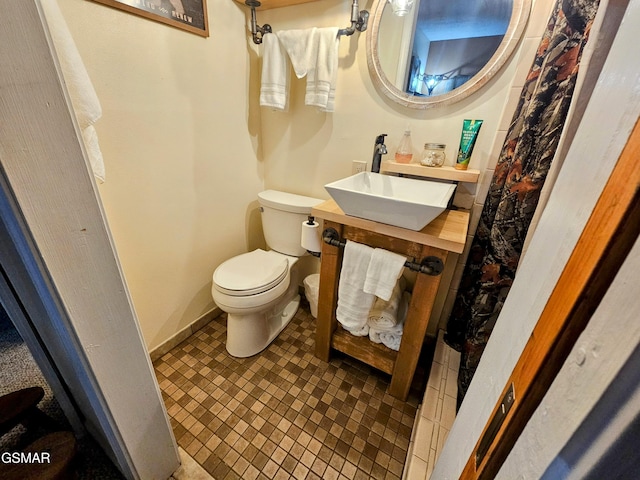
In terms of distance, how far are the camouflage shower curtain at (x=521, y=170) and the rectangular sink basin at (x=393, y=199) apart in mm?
214

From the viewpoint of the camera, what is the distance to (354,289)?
3.71ft

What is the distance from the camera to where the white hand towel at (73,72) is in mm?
680

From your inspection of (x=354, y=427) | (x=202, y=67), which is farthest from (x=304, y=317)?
(x=202, y=67)

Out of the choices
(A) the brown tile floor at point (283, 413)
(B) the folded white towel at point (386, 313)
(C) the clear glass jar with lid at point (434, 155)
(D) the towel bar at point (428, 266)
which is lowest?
(A) the brown tile floor at point (283, 413)

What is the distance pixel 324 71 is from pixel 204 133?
2.25 ft

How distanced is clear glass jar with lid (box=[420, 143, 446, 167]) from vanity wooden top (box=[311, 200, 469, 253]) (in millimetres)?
237

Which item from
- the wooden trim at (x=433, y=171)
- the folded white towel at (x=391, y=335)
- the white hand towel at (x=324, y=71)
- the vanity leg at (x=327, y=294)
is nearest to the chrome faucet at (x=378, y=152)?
the wooden trim at (x=433, y=171)

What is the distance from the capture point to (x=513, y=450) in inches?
11.2

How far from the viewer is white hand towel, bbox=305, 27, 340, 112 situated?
1229 millimetres

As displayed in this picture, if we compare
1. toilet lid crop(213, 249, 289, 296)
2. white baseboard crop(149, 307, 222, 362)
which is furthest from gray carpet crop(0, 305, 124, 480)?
toilet lid crop(213, 249, 289, 296)

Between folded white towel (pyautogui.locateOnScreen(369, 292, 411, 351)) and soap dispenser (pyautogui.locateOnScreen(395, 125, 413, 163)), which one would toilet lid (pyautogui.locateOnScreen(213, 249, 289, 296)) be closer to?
folded white towel (pyautogui.locateOnScreen(369, 292, 411, 351))

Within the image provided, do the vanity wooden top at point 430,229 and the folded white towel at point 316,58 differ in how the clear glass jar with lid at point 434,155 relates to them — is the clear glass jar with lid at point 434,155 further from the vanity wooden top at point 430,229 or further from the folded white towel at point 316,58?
the folded white towel at point 316,58

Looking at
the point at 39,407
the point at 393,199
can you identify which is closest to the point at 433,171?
the point at 393,199

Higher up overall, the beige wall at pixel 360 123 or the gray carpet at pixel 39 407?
the beige wall at pixel 360 123
